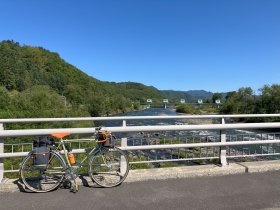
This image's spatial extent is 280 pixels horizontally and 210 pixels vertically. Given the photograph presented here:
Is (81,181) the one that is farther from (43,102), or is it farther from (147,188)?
(43,102)

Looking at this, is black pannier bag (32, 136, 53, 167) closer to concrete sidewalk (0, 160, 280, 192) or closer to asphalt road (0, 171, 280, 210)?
asphalt road (0, 171, 280, 210)

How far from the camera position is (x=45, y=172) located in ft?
15.5

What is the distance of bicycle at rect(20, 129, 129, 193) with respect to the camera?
184 inches

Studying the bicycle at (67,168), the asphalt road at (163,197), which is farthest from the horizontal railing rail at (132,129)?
the asphalt road at (163,197)

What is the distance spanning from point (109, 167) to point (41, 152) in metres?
1.18

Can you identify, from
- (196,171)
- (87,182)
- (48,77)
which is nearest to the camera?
(87,182)

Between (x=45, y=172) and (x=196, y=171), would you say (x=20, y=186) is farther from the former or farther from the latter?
(x=196, y=171)

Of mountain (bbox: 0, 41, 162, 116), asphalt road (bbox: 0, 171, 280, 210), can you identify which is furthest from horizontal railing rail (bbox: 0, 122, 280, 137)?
mountain (bbox: 0, 41, 162, 116)

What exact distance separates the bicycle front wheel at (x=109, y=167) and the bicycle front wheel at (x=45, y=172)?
1.69 feet

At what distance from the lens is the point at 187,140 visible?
21.1ft

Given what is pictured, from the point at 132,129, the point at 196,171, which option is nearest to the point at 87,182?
the point at 132,129

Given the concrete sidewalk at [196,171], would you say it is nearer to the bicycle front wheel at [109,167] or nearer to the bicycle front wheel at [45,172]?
the bicycle front wheel at [109,167]

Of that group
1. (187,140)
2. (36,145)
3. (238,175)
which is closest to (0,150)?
(36,145)

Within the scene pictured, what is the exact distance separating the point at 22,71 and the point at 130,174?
106 meters
